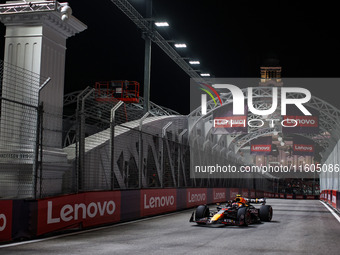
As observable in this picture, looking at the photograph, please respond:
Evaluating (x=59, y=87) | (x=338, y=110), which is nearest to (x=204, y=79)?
(x=338, y=110)

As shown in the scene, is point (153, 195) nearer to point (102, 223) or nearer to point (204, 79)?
point (102, 223)

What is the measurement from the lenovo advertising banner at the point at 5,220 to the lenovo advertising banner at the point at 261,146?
32.1 metres

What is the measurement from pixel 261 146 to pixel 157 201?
24416 mm

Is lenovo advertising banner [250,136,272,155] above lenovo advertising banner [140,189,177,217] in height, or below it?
above

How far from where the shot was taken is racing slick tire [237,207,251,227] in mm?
12203

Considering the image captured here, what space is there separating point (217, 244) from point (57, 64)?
21.5 feet

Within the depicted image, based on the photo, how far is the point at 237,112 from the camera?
26062mm

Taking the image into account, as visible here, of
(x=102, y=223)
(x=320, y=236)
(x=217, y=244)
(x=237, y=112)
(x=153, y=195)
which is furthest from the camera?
(x=237, y=112)

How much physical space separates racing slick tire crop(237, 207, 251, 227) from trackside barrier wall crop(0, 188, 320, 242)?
3.34 m

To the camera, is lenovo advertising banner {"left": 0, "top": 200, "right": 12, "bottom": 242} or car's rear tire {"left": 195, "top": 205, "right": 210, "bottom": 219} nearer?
lenovo advertising banner {"left": 0, "top": 200, "right": 12, "bottom": 242}

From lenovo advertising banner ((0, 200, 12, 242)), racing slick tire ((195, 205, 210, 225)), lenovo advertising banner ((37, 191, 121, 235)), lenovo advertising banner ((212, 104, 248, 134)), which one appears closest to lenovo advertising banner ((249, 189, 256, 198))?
lenovo advertising banner ((212, 104, 248, 134))

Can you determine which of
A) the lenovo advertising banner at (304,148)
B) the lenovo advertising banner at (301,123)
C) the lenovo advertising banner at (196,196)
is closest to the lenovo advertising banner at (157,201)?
the lenovo advertising banner at (196,196)

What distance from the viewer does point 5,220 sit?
27.7ft

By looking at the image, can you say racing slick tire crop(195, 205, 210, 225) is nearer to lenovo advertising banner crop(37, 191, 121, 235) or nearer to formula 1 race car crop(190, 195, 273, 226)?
formula 1 race car crop(190, 195, 273, 226)
